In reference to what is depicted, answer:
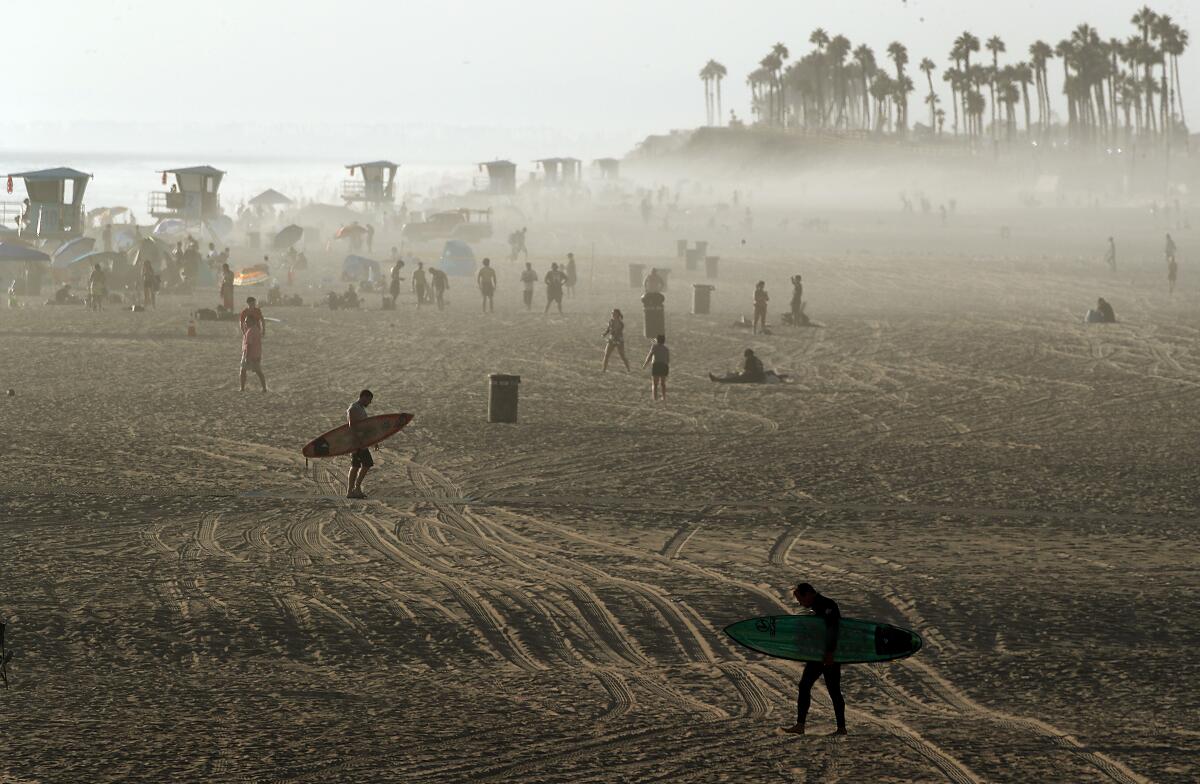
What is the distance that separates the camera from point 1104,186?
110062 millimetres

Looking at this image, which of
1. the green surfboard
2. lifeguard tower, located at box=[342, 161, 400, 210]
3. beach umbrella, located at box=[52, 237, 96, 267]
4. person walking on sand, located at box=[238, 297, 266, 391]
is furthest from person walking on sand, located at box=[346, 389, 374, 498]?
lifeguard tower, located at box=[342, 161, 400, 210]

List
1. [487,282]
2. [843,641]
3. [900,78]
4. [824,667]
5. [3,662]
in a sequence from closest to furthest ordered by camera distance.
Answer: [824,667] < [843,641] < [3,662] < [487,282] < [900,78]

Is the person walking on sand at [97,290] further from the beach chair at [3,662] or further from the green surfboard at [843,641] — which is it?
the green surfboard at [843,641]

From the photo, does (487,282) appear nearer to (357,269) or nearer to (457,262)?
(357,269)

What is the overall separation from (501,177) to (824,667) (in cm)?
9718

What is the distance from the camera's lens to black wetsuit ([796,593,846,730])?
26.0 feet

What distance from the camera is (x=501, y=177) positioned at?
103 m

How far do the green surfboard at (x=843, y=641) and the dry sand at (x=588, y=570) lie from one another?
1.72ft

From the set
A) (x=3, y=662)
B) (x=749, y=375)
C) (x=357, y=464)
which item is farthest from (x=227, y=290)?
(x=3, y=662)

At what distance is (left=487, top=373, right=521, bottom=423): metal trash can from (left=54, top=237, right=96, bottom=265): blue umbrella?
3351 centimetres

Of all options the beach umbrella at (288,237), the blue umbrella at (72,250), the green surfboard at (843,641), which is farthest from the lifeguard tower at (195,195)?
the green surfboard at (843,641)

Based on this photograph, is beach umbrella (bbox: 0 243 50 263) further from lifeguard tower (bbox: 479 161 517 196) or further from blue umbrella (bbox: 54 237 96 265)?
lifeguard tower (bbox: 479 161 517 196)

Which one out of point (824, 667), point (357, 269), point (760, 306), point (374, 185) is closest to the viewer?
point (824, 667)

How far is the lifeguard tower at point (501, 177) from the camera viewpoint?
102562 mm
